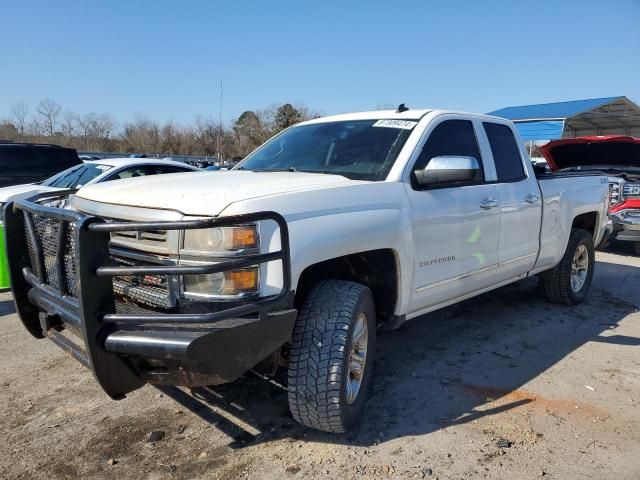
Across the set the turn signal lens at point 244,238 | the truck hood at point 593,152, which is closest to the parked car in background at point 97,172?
the turn signal lens at point 244,238

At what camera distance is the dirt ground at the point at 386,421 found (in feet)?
8.93

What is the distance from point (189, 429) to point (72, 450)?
A: 621mm

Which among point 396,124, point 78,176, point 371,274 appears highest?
point 396,124

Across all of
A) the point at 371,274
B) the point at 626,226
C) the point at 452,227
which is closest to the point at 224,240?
the point at 371,274

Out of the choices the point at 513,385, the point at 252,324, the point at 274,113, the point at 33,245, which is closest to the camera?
the point at 252,324

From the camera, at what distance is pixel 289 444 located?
293 centimetres

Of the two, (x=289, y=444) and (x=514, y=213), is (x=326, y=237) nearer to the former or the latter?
(x=289, y=444)

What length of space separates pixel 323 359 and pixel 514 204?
Result: 98.0 inches

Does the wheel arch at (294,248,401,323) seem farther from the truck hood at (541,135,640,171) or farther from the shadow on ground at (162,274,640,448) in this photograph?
the truck hood at (541,135,640,171)

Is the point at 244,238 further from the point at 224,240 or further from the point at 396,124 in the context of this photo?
the point at 396,124

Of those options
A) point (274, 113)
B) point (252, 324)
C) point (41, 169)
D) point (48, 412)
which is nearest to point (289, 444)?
point (252, 324)

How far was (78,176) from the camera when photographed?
8.32m

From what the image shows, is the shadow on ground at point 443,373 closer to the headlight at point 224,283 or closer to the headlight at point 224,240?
the headlight at point 224,283

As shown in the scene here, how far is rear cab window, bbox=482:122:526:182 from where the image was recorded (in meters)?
4.48
